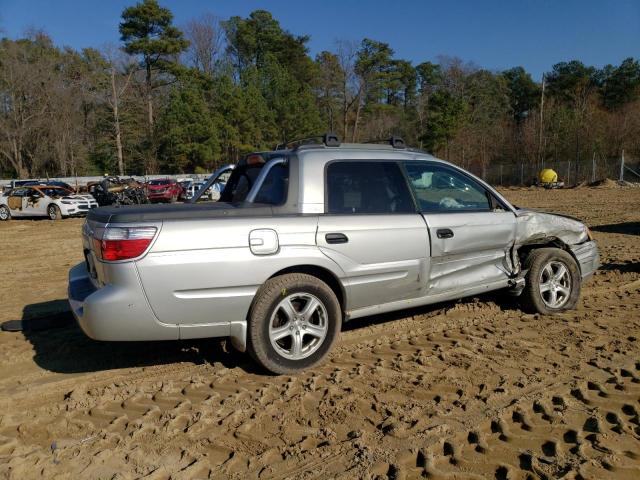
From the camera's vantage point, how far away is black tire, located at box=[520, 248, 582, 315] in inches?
217

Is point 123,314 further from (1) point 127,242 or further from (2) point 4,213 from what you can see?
(2) point 4,213

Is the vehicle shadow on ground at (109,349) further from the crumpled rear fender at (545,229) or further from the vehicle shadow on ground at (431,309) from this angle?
the crumpled rear fender at (545,229)

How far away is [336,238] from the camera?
167 inches

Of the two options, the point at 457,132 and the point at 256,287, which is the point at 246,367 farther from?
the point at 457,132

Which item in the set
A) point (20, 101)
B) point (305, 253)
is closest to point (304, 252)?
point (305, 253)

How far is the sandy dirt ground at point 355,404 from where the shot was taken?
2941 millimetres

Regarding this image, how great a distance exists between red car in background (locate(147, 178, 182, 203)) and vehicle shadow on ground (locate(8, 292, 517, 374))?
2437 cm

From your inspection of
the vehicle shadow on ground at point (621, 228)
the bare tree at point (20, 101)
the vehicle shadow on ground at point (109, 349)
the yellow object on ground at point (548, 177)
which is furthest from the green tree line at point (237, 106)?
the vehicle shadow on ground at point (109, 349)

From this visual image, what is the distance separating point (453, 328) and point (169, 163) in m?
51.4

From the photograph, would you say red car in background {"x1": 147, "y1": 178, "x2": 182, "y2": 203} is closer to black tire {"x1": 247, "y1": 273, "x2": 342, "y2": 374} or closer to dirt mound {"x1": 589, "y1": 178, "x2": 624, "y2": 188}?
black tire {"x1": 247, "y1": 273, "x2": 342, "y2": 374}

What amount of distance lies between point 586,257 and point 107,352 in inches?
197

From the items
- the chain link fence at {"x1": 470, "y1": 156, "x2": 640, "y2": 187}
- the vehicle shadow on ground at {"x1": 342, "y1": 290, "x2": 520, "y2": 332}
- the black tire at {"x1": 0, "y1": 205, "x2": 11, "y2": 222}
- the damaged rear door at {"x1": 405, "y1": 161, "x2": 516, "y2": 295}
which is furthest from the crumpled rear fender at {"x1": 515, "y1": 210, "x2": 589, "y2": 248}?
the chain link fence at {"x1": 470, "y1": 156, "x2": 640, "y2": 187}

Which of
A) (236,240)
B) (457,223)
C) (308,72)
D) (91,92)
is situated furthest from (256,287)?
(308,72)

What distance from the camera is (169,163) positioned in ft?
175
